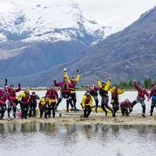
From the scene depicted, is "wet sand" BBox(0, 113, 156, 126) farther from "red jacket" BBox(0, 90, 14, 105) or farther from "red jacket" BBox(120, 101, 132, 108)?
"red jacket" BBox(120, 101, 132, 108)

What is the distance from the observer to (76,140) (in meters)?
25.2

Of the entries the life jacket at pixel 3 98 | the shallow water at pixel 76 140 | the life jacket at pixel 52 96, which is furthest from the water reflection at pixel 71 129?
the life jacket at pixel 52 96

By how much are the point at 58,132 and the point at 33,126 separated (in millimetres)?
3518

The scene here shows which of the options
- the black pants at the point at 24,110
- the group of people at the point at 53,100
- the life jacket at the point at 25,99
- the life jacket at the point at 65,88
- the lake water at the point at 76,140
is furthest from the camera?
the life jacket at the point at 65,88

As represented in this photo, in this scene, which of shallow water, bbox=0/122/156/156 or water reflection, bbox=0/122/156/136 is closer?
shallow water, bbox=0/122/156/156

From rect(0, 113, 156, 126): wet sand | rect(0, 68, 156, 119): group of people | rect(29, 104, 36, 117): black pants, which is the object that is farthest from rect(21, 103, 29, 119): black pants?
rect(0, 113, 156, 126): wet sand

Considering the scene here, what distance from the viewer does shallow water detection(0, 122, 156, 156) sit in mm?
22094

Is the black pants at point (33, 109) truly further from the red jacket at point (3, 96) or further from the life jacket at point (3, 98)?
the life jacket at point (3, 98)

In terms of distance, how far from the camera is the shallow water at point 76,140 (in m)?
22.1

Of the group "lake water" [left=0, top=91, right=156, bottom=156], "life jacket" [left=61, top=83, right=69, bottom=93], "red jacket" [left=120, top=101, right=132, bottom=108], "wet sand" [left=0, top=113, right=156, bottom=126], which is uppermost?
"life jacket" [left=61, top=83, right=69, bottom=93]

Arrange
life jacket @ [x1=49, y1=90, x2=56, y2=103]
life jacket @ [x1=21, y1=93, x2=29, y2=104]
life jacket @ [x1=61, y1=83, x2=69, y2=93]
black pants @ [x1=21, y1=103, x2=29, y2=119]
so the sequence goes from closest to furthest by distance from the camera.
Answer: black pants @ [x1=21, y1=103, x2=29, y2=119] → life jacket @ [x1=21, y1=93, x2=29, y2=104] → life jacket @ [x1=49, y1=90, x2=56, y2=103] → life jacket @ [x1=61, y1=83, x2=69, y2=93]

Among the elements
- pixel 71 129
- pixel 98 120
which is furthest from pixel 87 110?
pixel 71 129

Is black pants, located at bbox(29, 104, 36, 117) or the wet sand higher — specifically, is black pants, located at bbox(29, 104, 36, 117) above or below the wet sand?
above

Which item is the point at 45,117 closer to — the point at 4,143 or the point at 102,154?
the point at 4,143
